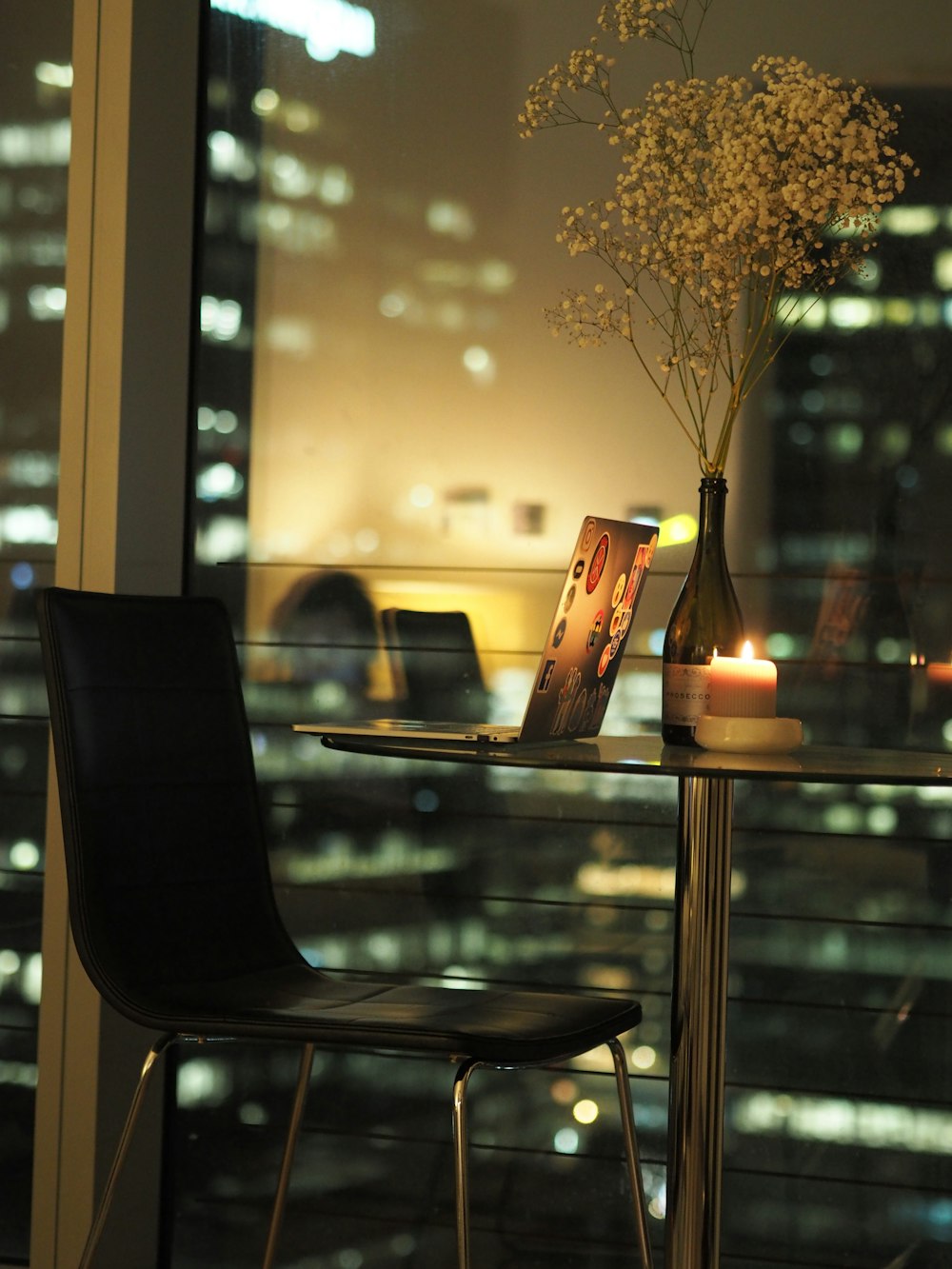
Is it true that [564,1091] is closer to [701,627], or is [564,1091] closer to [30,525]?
[701,627]

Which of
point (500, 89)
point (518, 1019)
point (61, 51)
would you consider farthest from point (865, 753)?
point (61, 51)

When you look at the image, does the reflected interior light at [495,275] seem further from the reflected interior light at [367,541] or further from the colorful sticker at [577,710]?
the colorful sticker at [577,710]

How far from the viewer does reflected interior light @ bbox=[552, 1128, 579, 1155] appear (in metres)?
2.61

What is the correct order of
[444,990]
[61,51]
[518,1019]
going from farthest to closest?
[61,51] < [444,990] < [518,1019]

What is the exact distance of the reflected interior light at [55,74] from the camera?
284cm

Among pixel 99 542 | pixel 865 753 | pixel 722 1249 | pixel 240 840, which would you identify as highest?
pixel 99 542

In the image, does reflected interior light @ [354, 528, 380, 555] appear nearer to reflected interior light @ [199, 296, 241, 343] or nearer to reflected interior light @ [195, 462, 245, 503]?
reflected interior light @ [195, 462, 245, 503]

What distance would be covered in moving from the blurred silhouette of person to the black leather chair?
0.41 metres

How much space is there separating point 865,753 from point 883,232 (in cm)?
100

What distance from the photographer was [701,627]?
197 centimetres

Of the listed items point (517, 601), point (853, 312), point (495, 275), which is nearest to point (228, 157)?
point (495, 275)

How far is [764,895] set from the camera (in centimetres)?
252

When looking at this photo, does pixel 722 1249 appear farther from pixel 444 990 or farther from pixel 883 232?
pixel 883 232

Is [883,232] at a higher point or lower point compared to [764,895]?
higher
